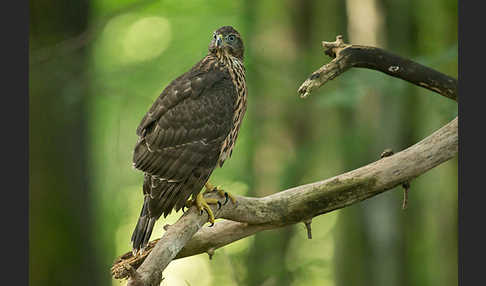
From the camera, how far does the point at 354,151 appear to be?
5.33m

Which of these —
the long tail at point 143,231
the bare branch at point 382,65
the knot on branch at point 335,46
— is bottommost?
the long tail at point 143,231

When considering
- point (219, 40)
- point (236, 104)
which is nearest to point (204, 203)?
point (236, 104)

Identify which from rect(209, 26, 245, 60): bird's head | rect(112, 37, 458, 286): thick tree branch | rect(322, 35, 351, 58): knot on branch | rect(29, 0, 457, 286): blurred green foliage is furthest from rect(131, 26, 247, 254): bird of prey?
rect(29, 0, 457, 286): blurred green foliage

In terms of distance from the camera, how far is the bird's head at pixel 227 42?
11.0ft

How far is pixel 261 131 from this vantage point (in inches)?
235

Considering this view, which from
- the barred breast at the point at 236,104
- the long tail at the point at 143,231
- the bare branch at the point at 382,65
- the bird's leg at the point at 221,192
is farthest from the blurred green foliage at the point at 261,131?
the long tail at the point at 143,231

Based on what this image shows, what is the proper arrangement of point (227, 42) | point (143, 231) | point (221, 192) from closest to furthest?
point (143, 231) < point (221, 192) < point (227, 42)

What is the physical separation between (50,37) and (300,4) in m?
2.45

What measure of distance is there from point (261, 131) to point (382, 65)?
113 inches

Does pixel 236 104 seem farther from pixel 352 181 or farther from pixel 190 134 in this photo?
pixel 352 181

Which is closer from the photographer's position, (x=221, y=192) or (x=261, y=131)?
(x=221, y=192)

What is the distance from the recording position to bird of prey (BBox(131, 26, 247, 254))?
3043mm

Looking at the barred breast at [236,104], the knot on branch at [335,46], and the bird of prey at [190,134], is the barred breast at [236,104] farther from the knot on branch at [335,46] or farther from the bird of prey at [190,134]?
the knot on branch at [335,46]

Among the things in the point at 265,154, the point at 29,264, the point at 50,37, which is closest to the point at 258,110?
the point at 265,154
